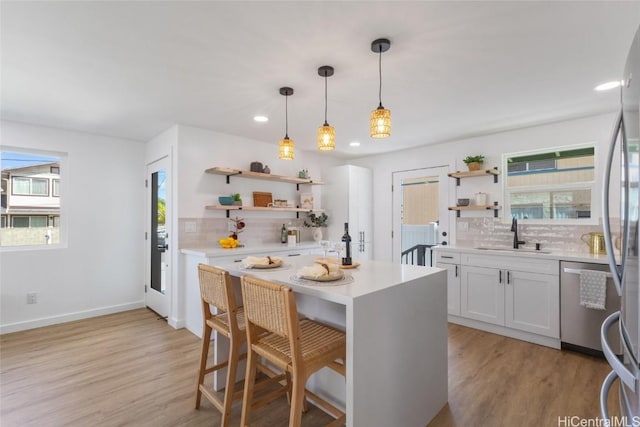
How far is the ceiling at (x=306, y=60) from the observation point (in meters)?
1.71

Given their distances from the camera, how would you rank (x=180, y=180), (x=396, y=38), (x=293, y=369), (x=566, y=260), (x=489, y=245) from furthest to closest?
1. (x=489, y=245)
2. (x=180, y=180)
3. (x=566, y=260)
4. (x=396, y=38)
5. (x=293, y=369)

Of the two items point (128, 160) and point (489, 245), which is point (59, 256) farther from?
point (489, 245)

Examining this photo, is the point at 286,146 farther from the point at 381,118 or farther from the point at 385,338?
the point at 385,338

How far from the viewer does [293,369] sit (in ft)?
5.00

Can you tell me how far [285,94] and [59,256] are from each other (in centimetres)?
348

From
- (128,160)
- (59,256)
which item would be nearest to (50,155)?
(128,160)

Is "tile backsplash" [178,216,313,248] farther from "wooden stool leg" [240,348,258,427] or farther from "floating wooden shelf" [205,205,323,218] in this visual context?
"wooden stool leg" [240,348,258,427]

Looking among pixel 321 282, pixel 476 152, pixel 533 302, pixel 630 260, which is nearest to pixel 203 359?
pixel 321 282

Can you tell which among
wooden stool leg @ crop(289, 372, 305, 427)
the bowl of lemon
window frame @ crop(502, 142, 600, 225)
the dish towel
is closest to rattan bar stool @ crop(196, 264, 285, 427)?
wooden stool leg @ crop(289, 372, 305, 427)

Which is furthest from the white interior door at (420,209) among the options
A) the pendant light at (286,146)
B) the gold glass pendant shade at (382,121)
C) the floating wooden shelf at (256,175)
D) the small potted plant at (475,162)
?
the gold glass pendant shade at (382,121)

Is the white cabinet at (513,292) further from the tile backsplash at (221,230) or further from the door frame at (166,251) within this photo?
the door frame at (166,251)

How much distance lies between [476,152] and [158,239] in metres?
4.43

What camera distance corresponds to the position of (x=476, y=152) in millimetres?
4219

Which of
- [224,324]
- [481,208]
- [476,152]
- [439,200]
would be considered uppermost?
[476,152]
